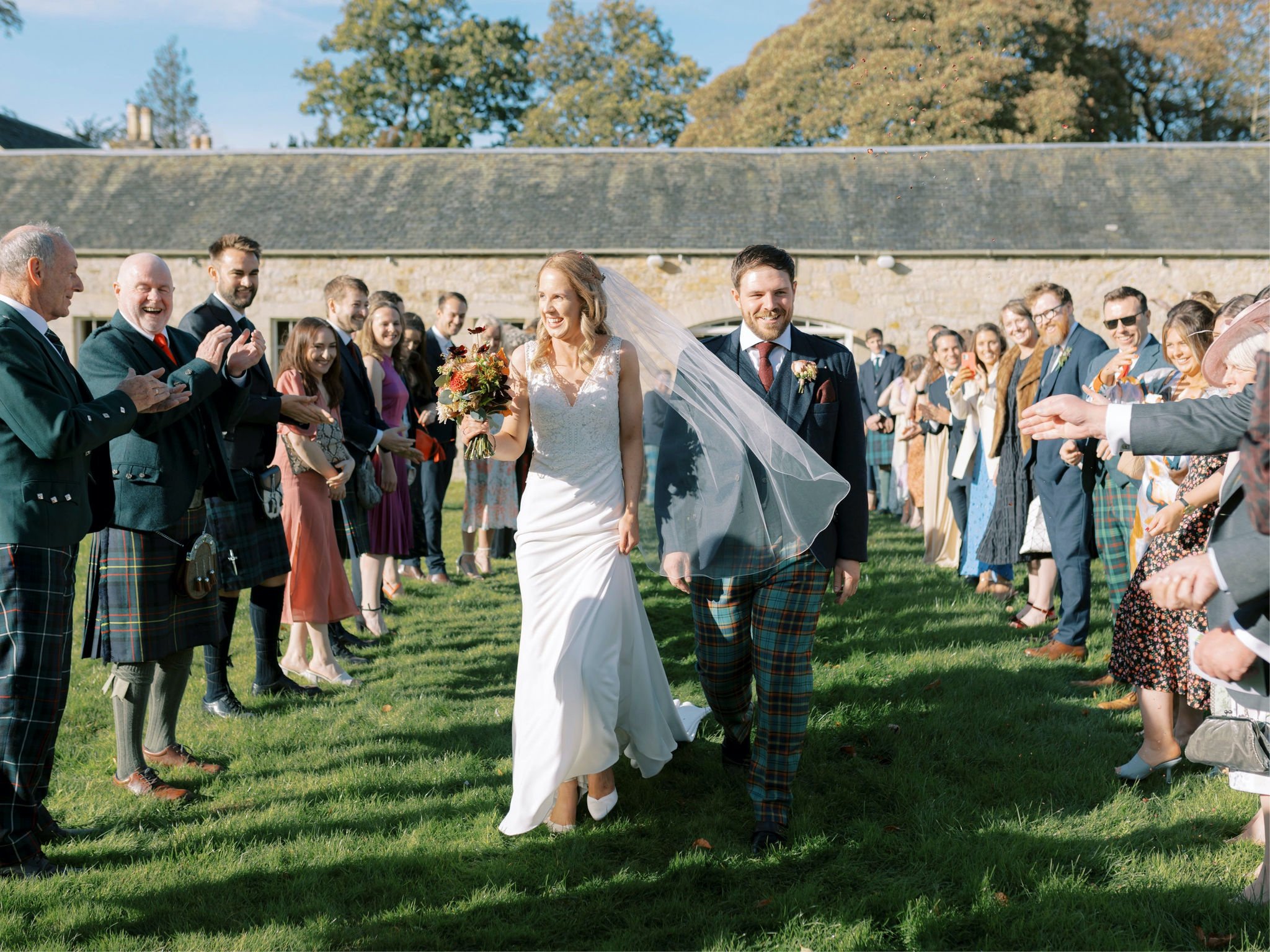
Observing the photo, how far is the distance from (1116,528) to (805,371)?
347 centimetres

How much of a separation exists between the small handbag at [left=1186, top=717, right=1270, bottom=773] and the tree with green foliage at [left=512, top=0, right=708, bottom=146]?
138 feet

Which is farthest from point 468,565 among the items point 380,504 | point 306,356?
point 306,356

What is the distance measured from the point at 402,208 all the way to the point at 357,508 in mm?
16886

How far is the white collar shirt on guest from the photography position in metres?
4.60

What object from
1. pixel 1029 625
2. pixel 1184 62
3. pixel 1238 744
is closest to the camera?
pixel 1238 744

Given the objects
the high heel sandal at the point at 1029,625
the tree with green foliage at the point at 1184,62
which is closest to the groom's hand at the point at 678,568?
the high heel sandal at the point at 1029,625

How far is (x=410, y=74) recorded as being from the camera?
43406 mm

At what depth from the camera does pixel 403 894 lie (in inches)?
152

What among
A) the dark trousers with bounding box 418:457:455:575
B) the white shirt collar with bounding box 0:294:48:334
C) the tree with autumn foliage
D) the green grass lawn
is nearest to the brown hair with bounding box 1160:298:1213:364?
the green grass lawn

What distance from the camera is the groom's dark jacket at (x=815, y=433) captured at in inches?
178

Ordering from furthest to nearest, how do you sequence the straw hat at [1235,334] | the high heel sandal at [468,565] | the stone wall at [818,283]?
the stone wall at [818,283], the high heel sandal at [468,565], the straw hat at [1235,334]

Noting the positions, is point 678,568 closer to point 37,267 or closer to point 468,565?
point 37,267

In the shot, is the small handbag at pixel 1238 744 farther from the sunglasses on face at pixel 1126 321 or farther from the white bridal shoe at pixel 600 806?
the sunglasses on face at pixel 1126 321

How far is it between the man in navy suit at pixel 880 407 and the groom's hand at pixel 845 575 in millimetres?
9964
